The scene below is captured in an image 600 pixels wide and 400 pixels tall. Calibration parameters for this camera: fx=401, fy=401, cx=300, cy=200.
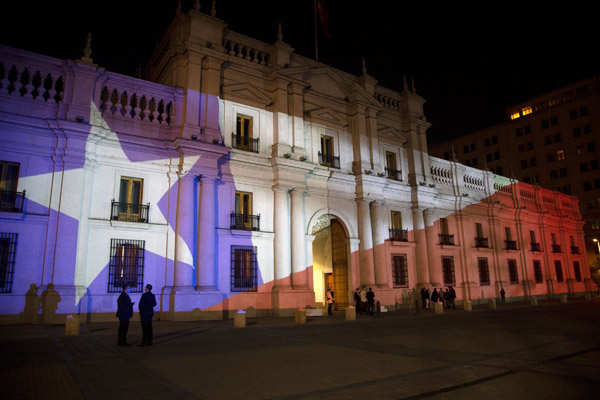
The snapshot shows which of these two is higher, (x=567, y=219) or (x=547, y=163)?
(x=547, y=163)

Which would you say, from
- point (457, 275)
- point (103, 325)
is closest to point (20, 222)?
point (103, 325)

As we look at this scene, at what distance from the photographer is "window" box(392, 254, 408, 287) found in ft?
86.7

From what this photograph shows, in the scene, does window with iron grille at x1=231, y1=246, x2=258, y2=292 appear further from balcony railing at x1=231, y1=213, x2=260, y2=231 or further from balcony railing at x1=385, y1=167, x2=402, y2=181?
balcony railing at x1=385, y1=167, x2=402, y2=181

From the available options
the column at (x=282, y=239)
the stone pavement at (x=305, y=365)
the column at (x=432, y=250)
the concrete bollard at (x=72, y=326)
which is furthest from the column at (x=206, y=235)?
the column at (x=432, y=250)

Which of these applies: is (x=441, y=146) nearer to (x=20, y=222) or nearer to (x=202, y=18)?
(x=202, y=18)

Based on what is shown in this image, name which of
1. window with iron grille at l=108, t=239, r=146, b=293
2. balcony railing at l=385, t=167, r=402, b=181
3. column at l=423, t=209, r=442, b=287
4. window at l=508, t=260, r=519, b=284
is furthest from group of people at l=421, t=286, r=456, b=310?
window with iron grille at l=108, t=239, r=146, b=293

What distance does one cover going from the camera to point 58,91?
17.9m

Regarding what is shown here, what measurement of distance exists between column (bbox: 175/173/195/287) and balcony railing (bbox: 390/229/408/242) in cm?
1375

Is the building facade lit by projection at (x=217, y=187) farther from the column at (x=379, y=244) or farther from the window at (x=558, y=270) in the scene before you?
the window at (x=558, y=270)

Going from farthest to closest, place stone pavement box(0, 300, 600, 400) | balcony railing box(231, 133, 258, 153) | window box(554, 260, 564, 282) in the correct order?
window box(554, 260, 564, 282) → balcony railing box(231, 133, 258, 153) → stone pavement box(0, 300, 600, 400)

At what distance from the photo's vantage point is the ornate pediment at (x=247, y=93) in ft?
71.3

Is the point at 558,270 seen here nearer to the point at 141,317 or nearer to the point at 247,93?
the point at 247,93

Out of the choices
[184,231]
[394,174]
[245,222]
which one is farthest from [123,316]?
[394,174]

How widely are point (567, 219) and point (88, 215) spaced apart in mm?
46948
